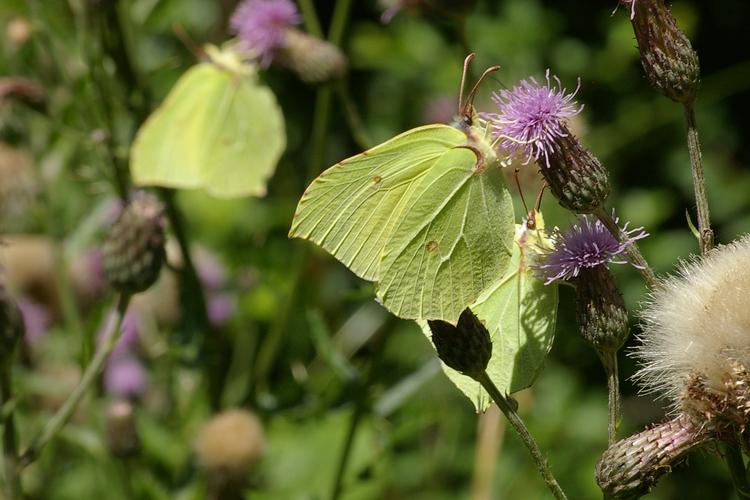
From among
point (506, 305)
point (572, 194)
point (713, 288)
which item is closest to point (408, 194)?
point (506, 305)

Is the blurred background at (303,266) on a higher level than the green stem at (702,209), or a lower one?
lower

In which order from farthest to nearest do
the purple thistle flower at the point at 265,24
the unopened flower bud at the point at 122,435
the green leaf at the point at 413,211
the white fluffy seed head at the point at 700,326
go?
the purple thistle flower at the point at 265,24
the unopened flower bud at the point at 122,435
the green leaf at the point at 413,211
the white fluffy seed head at the point at 700,326

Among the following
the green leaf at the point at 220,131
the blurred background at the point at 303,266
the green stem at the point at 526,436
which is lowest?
the blurred background at the point at 303,266

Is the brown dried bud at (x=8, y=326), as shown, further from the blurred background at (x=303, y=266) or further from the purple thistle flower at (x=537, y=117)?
the purple thistle flower at (x=537, y=117)

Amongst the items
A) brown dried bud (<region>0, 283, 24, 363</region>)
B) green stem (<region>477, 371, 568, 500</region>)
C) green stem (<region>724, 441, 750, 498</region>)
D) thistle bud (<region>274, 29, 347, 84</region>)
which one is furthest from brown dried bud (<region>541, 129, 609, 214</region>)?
thistle bud (<region>274, 29, 347, 84</region>)

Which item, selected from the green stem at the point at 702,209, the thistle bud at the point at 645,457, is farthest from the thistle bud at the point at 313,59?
the thistle bud at the point at 645,457

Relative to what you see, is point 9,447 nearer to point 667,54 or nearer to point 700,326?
point 700,326
